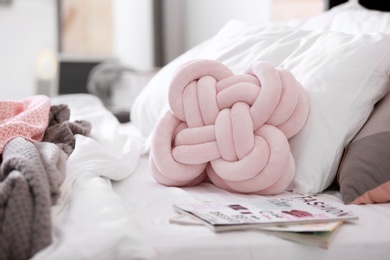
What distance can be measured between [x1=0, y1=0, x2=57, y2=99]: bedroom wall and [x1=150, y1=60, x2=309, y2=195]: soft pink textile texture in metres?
2.74

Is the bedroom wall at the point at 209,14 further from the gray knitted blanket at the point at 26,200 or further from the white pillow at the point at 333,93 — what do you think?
the gray knitted blanket at the point at 26,200

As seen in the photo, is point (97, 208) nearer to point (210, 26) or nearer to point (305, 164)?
point (305, 164)

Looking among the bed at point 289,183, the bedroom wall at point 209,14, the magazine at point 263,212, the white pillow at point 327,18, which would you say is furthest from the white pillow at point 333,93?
the bedroom wall at point 209,14

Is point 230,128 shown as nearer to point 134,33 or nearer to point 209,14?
point 209,14

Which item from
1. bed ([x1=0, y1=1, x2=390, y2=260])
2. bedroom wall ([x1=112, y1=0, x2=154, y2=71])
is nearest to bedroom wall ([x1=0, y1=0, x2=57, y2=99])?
bedroom wall ([x1=112, y1=0, x2=154, y2=71])

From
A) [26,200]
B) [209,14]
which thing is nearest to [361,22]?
[26,200]

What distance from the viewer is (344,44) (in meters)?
1.35

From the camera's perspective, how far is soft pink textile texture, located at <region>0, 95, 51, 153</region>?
4.22 feet

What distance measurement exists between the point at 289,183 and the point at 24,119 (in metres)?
0.67

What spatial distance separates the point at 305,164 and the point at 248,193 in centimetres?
14

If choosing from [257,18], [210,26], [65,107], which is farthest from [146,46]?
[65,107]

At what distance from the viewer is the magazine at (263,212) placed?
99 centimetres

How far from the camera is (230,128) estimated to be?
4.00ft

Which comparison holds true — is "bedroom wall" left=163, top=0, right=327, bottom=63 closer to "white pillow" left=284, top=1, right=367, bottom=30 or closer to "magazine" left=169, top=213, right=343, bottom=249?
"white pillow" left=284, top=1, right=367, bottom=30
